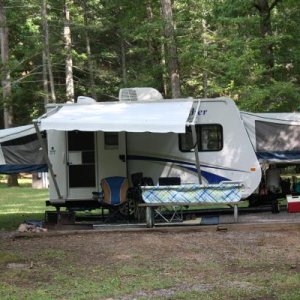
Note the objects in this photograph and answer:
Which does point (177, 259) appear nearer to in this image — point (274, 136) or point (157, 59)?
point (274, 136)

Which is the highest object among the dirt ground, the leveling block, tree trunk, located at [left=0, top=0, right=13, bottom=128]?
tree trunk, located at [left=0, top=0, right=13, bottom=128]

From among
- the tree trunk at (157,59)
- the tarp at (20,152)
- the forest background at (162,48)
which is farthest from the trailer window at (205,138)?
the tree trunk at (157,59)

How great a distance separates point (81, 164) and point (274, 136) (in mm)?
4065

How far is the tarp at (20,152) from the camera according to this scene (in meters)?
11.4

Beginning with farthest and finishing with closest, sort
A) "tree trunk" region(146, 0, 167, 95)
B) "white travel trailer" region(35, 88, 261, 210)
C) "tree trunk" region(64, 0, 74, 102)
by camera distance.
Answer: "tree trunk" region(64, 0, 74, 102), "tree trunk" region(146, 0, 167, 95), "white travel trailer" region(35, 88, 261, 210)

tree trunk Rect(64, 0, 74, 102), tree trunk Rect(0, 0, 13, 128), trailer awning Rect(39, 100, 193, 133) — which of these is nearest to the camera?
trailer awning Rect(39, 100, 193, 133)

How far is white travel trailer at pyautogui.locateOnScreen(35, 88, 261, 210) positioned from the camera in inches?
440

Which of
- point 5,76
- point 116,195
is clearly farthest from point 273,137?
point 5,76

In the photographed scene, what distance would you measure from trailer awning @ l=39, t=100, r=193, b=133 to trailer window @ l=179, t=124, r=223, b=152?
2.09 feet

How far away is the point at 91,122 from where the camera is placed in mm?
10055

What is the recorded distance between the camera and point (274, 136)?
1168cm

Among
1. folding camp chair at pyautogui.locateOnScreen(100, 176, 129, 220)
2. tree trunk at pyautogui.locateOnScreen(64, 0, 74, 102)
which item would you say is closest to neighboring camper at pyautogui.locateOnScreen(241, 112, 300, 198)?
folding camp chair at pyautogui.locateOnScreen(100, 176, 129, 220)

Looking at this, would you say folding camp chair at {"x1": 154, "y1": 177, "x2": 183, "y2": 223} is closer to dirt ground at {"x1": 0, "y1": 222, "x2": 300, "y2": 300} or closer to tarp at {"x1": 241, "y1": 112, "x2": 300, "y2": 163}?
dirt ground at {"x1": 0, "y1": 222, "x2": 300, "y2": 300}

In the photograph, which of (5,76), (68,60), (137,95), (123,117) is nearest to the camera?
Result: (123,117)
